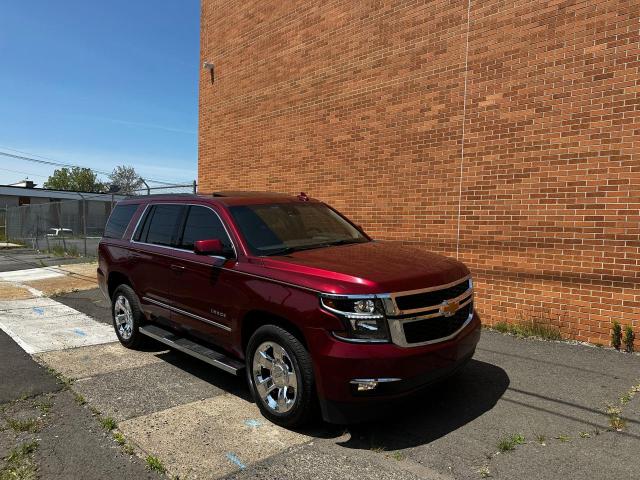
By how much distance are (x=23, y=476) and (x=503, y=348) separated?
4780mm

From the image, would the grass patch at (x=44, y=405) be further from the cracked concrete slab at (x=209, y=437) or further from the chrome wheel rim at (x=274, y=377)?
the chrome wheel rim at (x=274, y=377)

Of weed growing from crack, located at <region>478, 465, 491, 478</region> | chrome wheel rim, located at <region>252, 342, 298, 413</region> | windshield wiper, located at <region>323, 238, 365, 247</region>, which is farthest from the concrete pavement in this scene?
windshield wiper, located at <region>323, 238, 365, 247</region>

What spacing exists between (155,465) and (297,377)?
1091 mm

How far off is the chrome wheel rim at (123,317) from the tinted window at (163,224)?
0.92m

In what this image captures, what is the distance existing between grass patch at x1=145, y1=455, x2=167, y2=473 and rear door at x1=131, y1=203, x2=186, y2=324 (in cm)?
202

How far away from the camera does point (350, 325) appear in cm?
351

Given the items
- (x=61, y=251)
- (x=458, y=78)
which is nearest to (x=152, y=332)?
(x=458, y=78)

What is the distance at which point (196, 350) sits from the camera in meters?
4.76

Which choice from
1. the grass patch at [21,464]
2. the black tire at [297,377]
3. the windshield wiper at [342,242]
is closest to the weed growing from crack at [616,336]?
the windshield wiper at [342,242]

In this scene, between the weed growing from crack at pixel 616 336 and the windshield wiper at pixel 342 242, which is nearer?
the windshield wiper at pixel 342 242

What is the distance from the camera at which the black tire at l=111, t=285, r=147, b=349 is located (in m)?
5.86

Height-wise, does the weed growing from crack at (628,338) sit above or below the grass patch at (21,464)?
above

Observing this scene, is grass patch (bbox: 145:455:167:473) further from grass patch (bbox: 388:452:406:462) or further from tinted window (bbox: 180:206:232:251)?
tinted window (bbox: 180:206:232:251)

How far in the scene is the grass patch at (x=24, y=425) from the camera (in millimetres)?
3906
